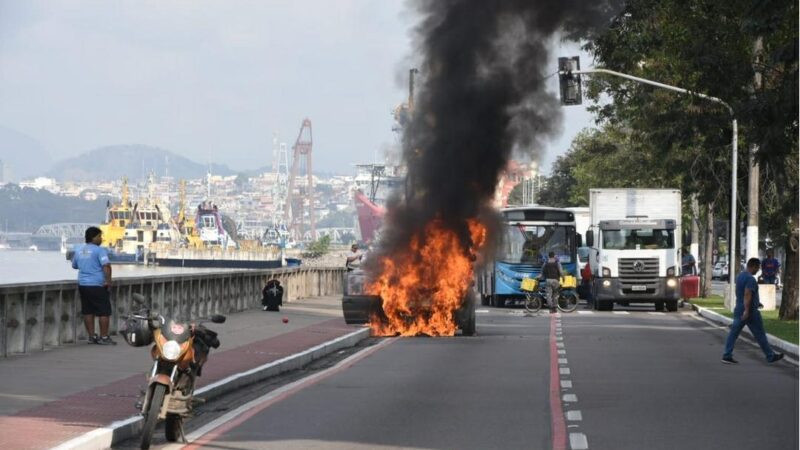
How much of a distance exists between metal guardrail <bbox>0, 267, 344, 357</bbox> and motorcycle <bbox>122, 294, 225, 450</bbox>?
1.02 metres

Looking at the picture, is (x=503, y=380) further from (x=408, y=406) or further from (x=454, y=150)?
(x=454, y=150)

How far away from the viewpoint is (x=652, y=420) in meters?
15.0

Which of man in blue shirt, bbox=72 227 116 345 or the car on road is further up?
the car on road

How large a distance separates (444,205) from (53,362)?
14.4 meters

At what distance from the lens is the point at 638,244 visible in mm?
48562

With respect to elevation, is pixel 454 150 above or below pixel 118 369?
above

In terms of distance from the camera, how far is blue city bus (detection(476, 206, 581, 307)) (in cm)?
5059

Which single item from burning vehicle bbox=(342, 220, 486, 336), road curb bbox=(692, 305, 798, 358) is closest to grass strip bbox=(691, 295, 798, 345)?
road curb bbox=(692, 305, 798, 358)

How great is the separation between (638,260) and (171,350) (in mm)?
37256

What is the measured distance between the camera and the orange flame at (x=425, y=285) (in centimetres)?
3133

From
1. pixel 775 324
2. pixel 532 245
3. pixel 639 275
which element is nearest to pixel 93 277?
pixel 775 324

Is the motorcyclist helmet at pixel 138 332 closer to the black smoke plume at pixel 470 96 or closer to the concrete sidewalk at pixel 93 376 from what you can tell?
the concrete sidewalk at pixel 93 376

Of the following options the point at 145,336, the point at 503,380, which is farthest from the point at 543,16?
the point at 145,336

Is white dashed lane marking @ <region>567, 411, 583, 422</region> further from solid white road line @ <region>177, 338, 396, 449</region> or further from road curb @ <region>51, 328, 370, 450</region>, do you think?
road curb @ <region>51, 328, 370, 450</region>
